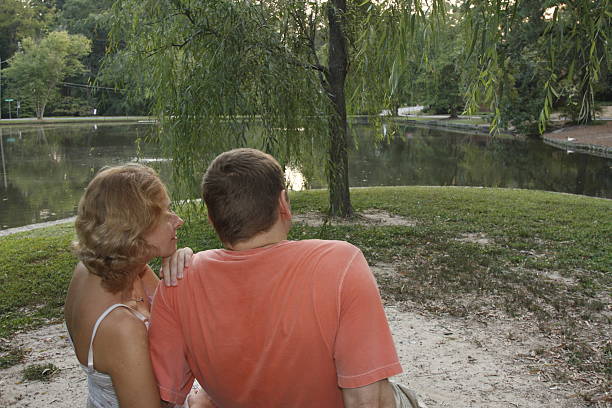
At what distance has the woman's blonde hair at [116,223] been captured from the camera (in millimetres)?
1539

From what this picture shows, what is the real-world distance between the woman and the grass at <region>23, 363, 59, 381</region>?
2184 mm

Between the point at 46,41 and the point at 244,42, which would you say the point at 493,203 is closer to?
the point at 244,42

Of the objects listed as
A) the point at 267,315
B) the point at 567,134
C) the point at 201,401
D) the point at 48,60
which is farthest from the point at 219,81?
the point at 48,60

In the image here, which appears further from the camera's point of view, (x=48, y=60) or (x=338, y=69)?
(x=48, y=60)

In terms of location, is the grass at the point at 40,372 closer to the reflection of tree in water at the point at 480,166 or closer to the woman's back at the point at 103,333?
the woman's back at the point at 103,333

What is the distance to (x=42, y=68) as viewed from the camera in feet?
147

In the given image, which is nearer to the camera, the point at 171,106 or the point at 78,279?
the point at 78,279

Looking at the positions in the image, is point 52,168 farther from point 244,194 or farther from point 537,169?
point 244,194

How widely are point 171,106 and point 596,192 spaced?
36.7 ft

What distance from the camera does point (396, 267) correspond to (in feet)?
18.8

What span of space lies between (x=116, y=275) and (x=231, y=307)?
14.2 inches

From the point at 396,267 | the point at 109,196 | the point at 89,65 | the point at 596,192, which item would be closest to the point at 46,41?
the point at 89,65

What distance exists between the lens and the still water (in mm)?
12375

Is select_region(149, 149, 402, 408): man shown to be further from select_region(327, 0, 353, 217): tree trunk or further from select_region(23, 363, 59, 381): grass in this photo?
select_region(327, 0, 353, 217): tree trunk
